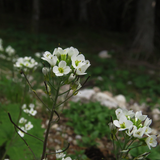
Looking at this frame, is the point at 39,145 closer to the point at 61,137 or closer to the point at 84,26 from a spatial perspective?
the point at 61,137

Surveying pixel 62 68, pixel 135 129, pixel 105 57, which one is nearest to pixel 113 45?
pixel 105 57

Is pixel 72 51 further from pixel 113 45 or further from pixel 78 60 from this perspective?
pixel 113 45

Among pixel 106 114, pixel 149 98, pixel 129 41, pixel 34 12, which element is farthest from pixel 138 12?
pixel 106 114

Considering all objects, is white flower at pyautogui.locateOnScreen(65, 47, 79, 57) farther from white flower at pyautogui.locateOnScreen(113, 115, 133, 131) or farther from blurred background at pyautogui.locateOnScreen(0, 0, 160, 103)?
blurred background at pyautogui.locateOnScreen(0, 0, 160, 103)

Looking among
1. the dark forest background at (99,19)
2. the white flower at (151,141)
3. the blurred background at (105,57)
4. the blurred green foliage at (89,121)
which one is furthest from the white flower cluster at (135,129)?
the dark forest background at (99,19)

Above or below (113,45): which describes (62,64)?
below

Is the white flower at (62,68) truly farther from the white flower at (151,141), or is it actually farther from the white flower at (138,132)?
the white flower at (151,141)

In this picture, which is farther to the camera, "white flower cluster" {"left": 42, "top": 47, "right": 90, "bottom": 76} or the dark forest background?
the dark forest background

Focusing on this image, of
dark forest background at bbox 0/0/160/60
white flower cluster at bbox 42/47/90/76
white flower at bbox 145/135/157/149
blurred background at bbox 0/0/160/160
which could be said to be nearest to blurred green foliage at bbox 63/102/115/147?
blurred background at bbox 0/0/160/160
